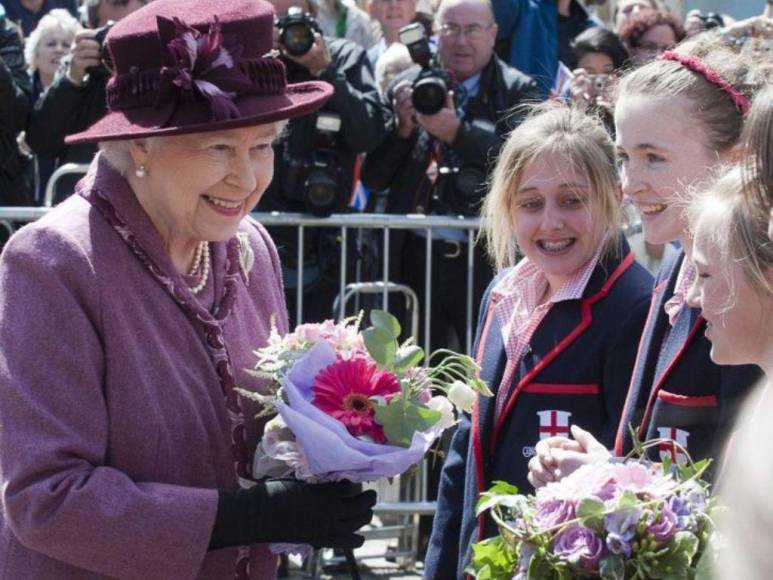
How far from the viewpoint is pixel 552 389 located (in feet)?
10.8

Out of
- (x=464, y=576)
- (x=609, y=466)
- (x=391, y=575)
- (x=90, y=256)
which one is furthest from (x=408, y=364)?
(x=391, y=575)

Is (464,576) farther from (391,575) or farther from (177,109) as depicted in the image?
(391,575)

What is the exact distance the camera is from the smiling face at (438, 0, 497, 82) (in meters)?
6.38

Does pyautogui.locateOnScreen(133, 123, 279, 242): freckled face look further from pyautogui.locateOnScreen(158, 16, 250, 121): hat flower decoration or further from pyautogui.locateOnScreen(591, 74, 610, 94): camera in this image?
pyautogui.locateOnScreen(591, 74, 610, 94): camera

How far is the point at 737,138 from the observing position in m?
3.08

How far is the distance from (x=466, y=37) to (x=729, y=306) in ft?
14.4

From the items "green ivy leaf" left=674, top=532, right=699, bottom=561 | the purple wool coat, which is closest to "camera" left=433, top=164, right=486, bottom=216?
the purple wool coat

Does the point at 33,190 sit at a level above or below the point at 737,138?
below

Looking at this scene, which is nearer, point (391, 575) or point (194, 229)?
point (194, 229)

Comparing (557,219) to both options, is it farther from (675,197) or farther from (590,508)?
(590,508)

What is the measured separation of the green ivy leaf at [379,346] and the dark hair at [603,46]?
4.44 m

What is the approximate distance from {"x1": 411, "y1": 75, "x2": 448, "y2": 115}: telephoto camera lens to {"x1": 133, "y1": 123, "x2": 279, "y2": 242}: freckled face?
336 centimetres

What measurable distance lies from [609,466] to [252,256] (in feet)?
3.18

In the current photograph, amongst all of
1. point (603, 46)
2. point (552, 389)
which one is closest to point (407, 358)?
point (552, 389)
